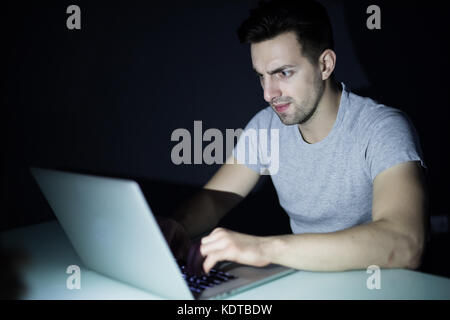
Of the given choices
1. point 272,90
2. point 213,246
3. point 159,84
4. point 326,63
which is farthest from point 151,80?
point 213,246

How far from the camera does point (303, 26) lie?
1.66m

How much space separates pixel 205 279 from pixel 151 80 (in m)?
1.29

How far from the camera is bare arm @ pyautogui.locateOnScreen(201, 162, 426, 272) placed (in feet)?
3.54

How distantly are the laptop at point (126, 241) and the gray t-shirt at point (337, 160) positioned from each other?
56 cm

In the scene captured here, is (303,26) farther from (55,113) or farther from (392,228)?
(55,113)

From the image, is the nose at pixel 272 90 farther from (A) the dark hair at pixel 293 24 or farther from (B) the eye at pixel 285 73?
(A) the dark hair at pixel 293 24

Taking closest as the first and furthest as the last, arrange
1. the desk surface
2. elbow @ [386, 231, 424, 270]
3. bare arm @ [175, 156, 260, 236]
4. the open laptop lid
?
1. the open laptop lid
2. the desk surface
3. elbow @ [386, 231, 424, 270]
4. bare arm @ [175, 156, 260, 236]

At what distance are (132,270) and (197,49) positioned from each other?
1489 millimetres

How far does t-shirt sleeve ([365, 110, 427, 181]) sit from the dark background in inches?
19.1

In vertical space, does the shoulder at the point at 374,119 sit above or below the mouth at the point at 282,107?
below

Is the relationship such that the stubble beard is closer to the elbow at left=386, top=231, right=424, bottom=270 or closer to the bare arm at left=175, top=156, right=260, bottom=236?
the bare arm at left=175, top=156, right=260, bottom=236

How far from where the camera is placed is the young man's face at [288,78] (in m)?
1.64

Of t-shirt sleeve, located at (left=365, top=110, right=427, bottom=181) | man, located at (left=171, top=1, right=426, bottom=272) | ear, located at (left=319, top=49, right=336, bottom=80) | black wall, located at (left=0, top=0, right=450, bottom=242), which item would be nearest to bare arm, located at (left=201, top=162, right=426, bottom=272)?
man, located at (left=171, top=1, right=426, bottom=272)

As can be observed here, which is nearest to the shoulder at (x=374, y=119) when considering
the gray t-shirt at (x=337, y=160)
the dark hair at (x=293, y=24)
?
the gray t-shirt at (x=337, y=160)
